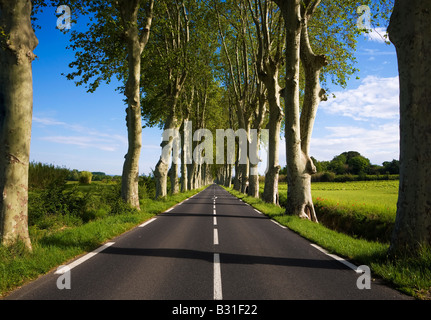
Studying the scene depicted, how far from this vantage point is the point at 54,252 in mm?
5719

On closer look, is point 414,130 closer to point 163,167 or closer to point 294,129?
point 294,129

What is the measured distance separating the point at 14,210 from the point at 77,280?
210cm

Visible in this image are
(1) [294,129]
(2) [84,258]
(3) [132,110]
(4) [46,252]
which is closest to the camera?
(4) [46,252]

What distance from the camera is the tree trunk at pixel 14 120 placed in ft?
17.4

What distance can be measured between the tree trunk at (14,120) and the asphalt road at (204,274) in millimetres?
1443

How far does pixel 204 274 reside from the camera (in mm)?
4863

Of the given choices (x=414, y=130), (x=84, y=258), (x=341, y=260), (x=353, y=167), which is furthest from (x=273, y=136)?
(x=353, y=167)

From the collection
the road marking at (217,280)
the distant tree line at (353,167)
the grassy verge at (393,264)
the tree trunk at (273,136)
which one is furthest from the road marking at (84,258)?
the distant tree line at (353,167)

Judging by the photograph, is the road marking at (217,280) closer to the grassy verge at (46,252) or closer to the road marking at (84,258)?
the road marking at (84,258)

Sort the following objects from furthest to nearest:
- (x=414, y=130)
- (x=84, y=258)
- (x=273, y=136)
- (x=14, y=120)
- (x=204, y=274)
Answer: (x=273, y=136), (x=84, y=258), (x=14, y=120), (x=414, y=130), (x=204, y=274)

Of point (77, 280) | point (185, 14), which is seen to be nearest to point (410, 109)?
point (77, 280)

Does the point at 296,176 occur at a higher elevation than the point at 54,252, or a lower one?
higher

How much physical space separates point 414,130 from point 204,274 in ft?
15.3
